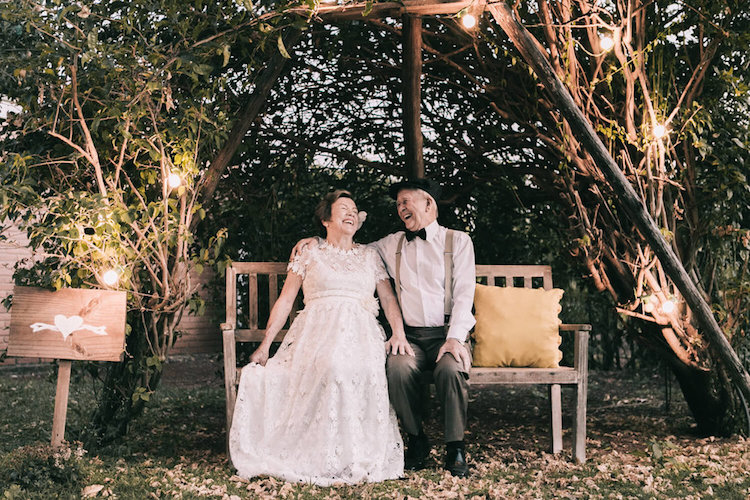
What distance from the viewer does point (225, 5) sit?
3.92m

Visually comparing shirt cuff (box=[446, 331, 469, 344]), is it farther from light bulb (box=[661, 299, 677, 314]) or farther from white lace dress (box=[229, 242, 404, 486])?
light bulb (box=[661, 299, 677, 314])

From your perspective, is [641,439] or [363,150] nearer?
[641,439]

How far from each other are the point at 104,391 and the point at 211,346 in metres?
5.75

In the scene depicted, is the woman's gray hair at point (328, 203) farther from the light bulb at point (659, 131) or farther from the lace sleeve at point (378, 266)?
the light bulb at point (659, 131)

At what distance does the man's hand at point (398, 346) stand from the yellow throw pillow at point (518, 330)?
440 millimetres

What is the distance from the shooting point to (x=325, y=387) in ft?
11.6

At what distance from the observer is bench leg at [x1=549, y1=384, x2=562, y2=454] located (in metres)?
4.05

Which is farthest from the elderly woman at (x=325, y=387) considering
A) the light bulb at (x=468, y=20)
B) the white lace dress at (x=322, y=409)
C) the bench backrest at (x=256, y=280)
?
the light bulb at (x=468, y=20)

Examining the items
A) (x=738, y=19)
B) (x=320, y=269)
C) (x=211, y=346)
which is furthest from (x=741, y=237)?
(x=211, y=346)

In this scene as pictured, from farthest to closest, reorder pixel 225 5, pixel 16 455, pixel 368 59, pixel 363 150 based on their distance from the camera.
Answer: pixel 363 150
pixel 368 59
pixel 225 5
pixel 16 455

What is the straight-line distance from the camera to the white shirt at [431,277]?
4016 millimetres

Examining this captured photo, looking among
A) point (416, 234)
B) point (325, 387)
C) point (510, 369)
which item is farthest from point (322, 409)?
point (416, 234)

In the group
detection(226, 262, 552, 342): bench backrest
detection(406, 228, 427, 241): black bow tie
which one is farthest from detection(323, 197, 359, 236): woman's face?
detection(226, 262, 552, 342): bench backrest

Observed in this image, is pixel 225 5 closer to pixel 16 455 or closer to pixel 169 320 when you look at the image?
pixel 169 320
